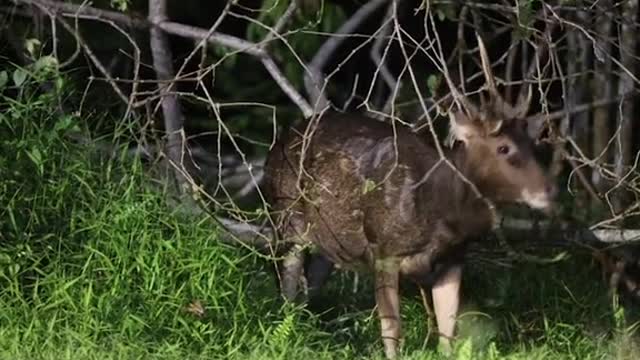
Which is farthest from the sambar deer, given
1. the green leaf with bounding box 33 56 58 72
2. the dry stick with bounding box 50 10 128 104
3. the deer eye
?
the green leaf with bounding box 33 56 58 72

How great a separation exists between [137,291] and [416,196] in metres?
1.39

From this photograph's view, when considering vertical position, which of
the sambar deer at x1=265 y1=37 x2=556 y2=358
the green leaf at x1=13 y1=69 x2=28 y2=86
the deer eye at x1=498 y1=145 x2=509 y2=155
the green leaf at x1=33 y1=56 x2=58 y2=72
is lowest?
the sambar deer at x1=265 y1=37 x2=556 y2=358

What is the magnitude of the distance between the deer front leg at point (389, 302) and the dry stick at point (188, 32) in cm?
99

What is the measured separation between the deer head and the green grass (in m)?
0.71

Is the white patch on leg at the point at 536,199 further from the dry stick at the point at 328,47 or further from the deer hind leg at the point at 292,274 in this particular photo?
the dry stick at the point at 328,47

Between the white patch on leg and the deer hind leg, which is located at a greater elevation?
the white patch on leg

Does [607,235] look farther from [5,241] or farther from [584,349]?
[5,241]

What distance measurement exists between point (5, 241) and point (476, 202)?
216cm

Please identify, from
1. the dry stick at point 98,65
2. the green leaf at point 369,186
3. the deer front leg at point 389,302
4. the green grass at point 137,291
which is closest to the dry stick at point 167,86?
the dry stick at point 98,65

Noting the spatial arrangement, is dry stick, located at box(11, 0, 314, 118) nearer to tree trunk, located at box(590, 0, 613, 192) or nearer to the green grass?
the green grass

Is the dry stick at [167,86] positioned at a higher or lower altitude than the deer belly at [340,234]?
higher

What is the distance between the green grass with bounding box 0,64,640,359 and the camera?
25.5 feet

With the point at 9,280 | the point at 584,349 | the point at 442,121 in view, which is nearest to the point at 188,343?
the point at 9,280

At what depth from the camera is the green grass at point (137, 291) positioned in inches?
306
